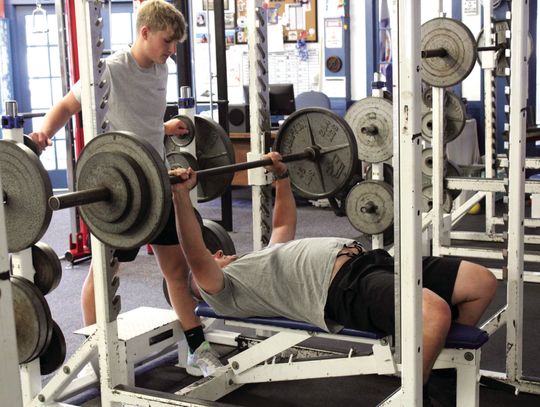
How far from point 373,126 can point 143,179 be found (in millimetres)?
2394

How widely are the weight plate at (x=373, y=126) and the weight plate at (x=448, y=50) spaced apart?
0.28 m

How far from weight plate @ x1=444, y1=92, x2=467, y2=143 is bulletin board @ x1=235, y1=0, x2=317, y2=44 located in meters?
2.74

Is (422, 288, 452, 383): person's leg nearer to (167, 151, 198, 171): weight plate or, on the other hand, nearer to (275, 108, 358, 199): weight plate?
(275, 108, 358, 199): weight plate

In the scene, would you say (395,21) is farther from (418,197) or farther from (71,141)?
(71,141)

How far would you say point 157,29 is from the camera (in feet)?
8.40

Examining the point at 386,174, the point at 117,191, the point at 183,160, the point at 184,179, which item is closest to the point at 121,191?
the point at 117,191

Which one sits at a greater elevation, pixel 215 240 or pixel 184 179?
pixel 184 179

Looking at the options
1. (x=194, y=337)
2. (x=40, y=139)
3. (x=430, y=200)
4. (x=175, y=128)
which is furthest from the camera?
(x=430, y=200)

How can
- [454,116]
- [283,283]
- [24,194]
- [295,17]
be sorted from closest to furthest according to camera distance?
[24,194]
[283,283]
[454,116]
[295,17]

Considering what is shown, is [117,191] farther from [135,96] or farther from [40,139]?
[135,96]

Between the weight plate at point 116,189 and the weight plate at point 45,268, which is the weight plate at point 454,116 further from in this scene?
the weight plate at point 116,189

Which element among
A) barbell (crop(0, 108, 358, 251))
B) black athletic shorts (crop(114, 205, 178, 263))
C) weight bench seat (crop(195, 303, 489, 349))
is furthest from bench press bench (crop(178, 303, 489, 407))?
barbell (crop(0, 108, 358, 251))

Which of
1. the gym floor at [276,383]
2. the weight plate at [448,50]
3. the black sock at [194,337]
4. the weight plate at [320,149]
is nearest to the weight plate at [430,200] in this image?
the gym floor at [276,383]

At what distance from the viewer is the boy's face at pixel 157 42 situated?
2.57 m
